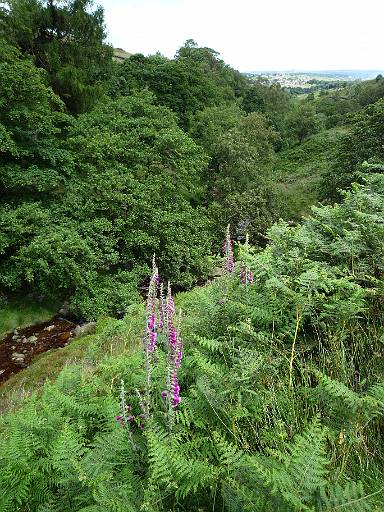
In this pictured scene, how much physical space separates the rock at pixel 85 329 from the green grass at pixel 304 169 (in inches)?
654

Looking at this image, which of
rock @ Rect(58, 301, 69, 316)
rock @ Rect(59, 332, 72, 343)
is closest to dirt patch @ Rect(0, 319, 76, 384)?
rock @ Rect(59, 332, 72, 343)

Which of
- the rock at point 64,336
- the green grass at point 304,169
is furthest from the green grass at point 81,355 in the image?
the green grass at point 304,169

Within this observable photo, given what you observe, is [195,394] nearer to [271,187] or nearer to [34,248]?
[34,248]

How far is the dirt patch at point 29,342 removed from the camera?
12.6 meters

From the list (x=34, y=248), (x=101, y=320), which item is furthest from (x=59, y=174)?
(x=101, y=320)

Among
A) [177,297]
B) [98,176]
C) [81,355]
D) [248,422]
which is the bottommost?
[177,297]

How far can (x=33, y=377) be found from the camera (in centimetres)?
1023

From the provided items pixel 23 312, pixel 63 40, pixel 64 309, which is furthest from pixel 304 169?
pixel 23 312

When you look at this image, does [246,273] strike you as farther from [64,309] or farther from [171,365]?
[64,309]

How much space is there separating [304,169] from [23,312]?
3750 cm

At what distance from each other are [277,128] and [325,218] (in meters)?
57.0

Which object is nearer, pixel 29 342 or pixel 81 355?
pixel 81 355

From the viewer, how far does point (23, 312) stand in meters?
15.3

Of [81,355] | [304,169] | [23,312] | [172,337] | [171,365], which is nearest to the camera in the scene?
[171,365]
